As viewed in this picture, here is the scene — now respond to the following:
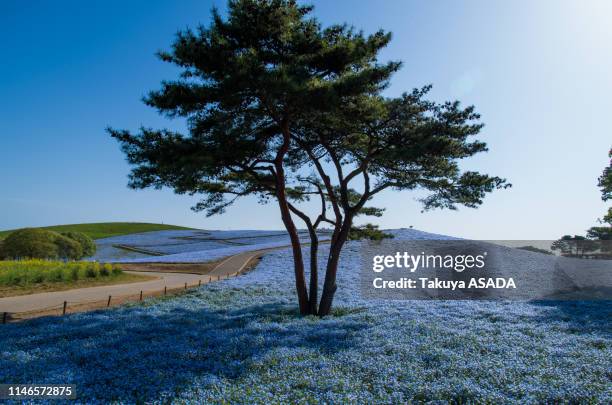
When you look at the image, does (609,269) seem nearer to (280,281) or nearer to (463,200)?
(463,200)

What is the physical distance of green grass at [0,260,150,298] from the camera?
21.5m

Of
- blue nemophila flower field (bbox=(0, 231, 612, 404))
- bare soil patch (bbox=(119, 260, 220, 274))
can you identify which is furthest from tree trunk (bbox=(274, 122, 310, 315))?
bare soil patch (bbox=(119, 260, 220, 274))

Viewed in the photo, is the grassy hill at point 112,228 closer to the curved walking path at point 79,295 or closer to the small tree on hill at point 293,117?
the curved walking path at point 79,295

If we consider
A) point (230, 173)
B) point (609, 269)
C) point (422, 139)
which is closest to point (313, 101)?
point (422, 139)

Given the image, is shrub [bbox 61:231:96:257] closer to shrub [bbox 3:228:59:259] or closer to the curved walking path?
shrub [bbox 3:228:59:259]

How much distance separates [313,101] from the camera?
42.8 ft

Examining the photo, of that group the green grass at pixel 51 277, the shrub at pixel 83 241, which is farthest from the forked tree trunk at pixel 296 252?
the shrub at pixel 83 241

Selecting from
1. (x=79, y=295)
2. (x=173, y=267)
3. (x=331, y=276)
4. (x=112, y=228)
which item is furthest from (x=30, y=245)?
(x=112, y=228)

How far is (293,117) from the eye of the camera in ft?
49.4

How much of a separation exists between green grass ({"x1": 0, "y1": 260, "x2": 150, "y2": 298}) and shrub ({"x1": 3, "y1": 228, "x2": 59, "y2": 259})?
511 inches

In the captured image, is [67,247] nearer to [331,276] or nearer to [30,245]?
[30,245]

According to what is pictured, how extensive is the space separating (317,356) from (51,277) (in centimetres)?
2114

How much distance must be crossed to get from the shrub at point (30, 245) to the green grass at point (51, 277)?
13.0 m

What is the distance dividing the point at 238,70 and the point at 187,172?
148 inches
